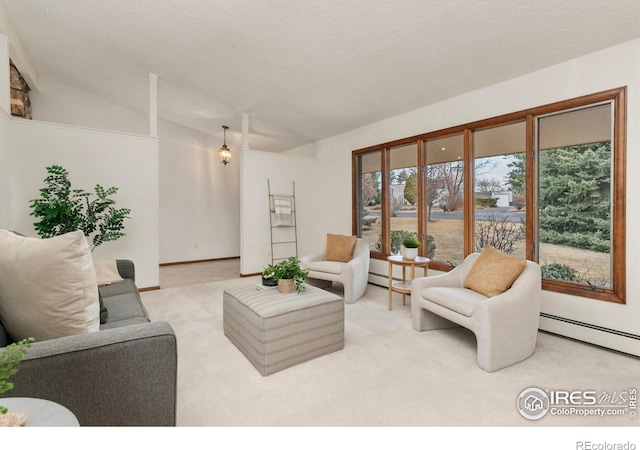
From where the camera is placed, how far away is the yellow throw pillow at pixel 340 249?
435cm

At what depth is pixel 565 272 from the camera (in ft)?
Result: 9.62

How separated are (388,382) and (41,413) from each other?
1.83 meters

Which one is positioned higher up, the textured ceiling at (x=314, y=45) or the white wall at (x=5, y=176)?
the textured ceiling at (x=314, y=45)

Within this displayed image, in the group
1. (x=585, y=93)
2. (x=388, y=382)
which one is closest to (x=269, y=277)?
(x=388, y=382)

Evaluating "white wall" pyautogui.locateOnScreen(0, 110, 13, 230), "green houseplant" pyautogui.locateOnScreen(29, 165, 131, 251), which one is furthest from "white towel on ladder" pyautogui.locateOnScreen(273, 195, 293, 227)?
"white wall" pyautogui.locateOnScreen(0, 110, 13, 230)

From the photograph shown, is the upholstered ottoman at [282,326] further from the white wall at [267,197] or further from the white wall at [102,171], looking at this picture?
the white wall at [267,197]

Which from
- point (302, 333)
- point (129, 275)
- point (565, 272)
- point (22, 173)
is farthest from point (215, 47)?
point (565, 272)

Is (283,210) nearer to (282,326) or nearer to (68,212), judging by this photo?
(68,212)

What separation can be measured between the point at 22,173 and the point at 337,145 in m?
4.54

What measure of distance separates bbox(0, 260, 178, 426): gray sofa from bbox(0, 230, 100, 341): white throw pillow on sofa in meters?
0.12

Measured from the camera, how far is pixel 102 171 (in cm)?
420

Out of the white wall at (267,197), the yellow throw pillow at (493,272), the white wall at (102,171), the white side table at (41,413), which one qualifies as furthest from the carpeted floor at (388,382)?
the white wall at (267,197)

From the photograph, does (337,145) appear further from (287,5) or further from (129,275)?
(129,275)

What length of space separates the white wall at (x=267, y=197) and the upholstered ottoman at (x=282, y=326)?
9.57ft
